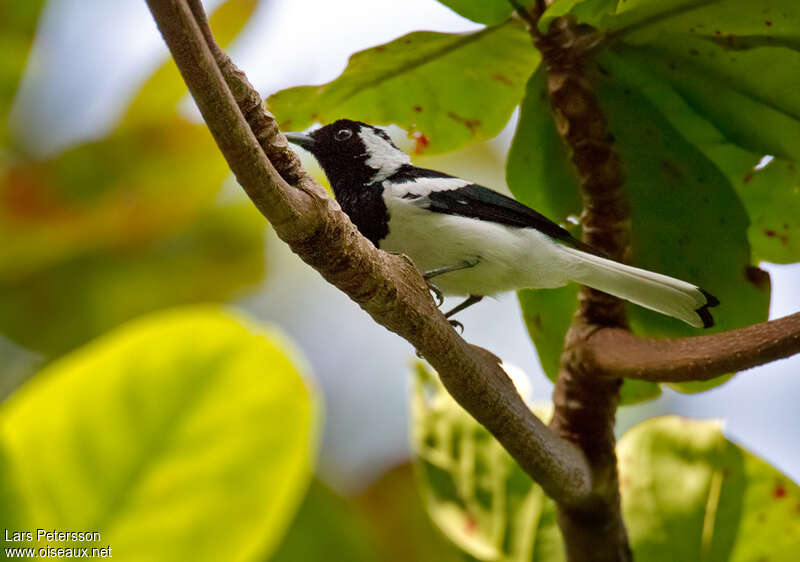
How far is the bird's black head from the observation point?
4.47ft

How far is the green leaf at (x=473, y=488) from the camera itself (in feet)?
4.92

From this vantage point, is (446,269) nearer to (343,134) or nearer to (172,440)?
(343,134)

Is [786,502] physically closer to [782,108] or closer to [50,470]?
[782,108]

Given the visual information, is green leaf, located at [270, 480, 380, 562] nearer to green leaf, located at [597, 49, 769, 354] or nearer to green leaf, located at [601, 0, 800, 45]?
green leaf, located at [597, 49, 769, 354]

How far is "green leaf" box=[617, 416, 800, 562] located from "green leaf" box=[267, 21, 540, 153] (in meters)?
0.63

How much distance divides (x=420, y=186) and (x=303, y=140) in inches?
9.7

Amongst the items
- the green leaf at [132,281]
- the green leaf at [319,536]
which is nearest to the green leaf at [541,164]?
the green leaf at [319,536]

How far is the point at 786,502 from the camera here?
1.45 m

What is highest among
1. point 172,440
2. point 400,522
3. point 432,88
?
point 432,88

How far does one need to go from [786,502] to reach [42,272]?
5.07 ft

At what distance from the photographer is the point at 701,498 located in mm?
1476

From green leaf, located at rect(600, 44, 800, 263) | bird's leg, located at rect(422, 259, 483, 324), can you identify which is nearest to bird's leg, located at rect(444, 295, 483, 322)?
Result: bird's leg, located at rect(422, 259, 483, 324)

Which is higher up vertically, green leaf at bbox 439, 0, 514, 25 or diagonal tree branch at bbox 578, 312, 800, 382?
green leaf at bbox 439, 0, 514, 25

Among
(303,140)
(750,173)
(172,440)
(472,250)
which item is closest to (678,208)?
(750,173)
